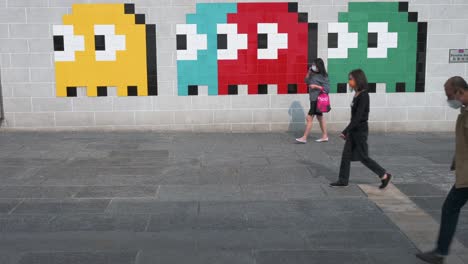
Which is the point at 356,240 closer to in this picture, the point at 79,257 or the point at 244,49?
the point at 79,257

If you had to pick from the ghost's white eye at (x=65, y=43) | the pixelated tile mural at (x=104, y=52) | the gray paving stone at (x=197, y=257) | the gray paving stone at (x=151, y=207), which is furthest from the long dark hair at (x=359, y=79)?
the ghost's white eye at (x=65, y=43)

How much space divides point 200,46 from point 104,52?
1.98 m

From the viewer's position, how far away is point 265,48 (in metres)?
10.9

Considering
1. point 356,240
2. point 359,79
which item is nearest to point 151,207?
point 356,240

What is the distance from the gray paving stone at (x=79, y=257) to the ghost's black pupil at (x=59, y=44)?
710 centimetres

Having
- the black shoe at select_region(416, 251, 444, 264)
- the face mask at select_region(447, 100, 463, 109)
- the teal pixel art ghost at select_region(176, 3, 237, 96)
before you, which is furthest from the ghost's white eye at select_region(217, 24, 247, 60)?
the black shoe at select_region(416, 251, 444, 264)

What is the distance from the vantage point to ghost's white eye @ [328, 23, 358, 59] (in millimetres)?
Result: 10930

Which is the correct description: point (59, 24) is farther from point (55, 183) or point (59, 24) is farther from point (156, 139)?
point (55, 183)

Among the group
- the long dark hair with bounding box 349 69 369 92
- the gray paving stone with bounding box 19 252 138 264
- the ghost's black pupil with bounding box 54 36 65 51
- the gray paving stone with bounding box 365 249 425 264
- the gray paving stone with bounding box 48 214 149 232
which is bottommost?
the gray paving stone with bounding box 365 249 425 264

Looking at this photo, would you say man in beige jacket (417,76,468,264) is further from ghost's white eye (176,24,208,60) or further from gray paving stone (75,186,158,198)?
ghost's white eye (176,24,208,60)

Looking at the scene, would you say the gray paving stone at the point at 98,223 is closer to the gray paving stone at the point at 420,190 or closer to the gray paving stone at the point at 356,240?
the gray paving stone at the point at 356,240

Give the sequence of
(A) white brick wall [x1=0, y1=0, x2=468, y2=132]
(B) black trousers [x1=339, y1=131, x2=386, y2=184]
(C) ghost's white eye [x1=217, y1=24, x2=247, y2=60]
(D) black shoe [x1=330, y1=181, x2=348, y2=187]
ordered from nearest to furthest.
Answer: (B) black trousers [x1=339, y1=131, x2=386, y2=184]
(D) black shoe [x1=330, y1=181, x2=348, y2=187]
(A) white brick wall [x1=0, y1=0, x2=468, y2=132]
(C) ghost's white eye [x1=217, y1=24, x2=247, y2=60]

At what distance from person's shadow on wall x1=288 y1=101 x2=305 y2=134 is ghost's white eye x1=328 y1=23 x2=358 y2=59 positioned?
1228mm

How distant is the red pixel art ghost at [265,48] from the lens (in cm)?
1086
